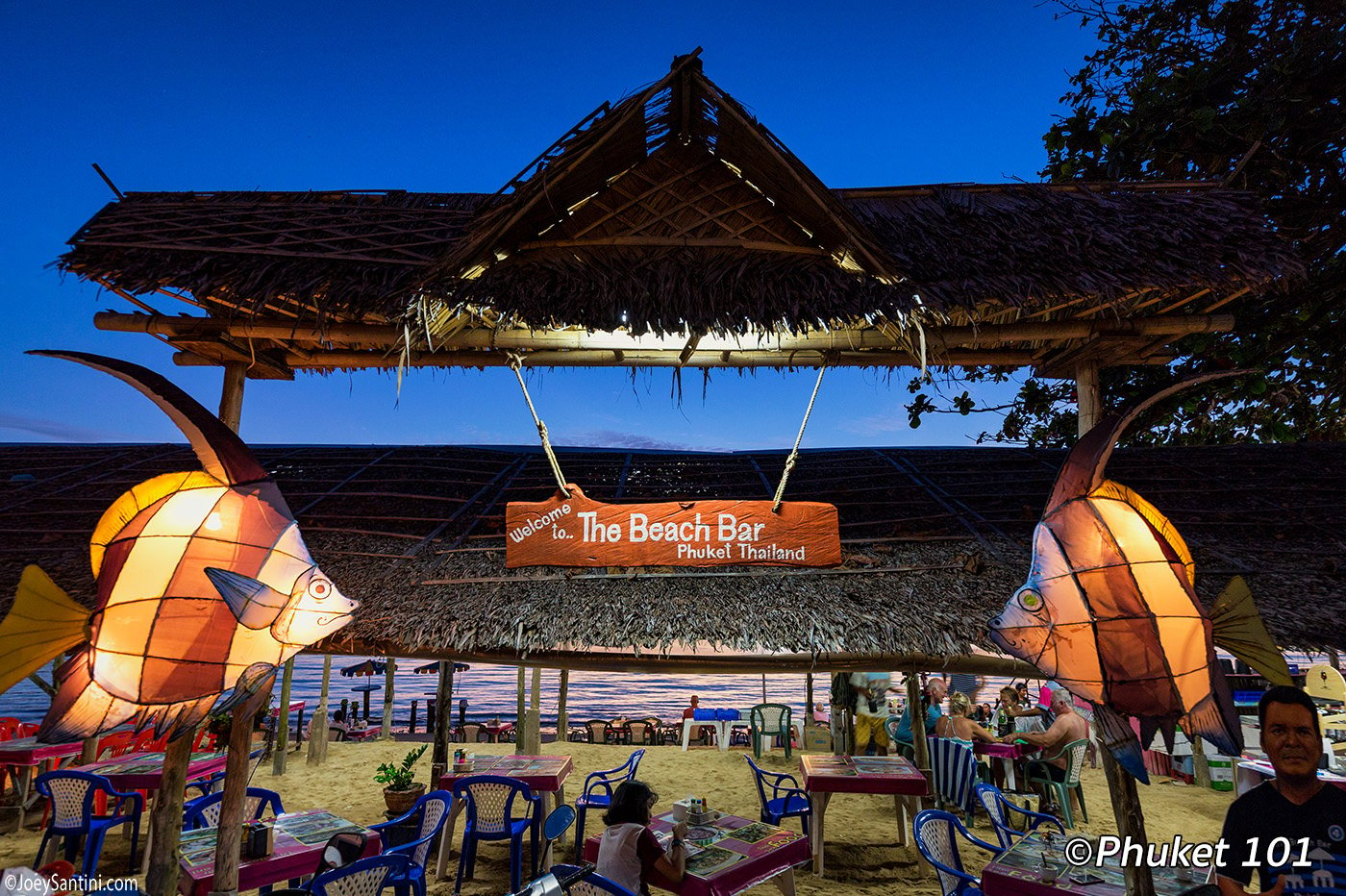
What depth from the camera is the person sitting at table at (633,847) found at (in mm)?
3785

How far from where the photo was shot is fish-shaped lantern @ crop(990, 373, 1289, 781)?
257 centimetres

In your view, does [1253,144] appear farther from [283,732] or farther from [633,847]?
[283,732]

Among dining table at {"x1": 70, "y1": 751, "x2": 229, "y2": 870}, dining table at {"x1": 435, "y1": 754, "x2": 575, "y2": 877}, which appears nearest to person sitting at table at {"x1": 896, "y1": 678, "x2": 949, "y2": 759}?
dining table at {"x1": 435, "y1": 754, "x2": 575, "y2": 877}

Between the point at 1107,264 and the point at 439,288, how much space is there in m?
3.84

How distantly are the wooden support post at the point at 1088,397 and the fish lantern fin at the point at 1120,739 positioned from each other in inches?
86.6

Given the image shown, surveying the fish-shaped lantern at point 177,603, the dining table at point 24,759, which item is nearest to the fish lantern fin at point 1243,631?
the fish-shaped lantern at point 177,603

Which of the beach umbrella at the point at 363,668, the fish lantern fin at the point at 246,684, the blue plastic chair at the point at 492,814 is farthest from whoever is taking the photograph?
the beach umbrella at the point at 363,668

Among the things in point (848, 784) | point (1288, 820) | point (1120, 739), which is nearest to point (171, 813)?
point (1120, 739)

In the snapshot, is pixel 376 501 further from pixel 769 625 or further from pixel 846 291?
pixel 846 291

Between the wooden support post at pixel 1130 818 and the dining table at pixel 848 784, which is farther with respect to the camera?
the dining table at pixel 848 784

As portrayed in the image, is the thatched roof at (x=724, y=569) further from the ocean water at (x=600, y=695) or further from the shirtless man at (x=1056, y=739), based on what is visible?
the ocean water at (x=600, y=695)

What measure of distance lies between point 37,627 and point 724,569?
3559 mm

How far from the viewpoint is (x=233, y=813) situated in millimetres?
3594

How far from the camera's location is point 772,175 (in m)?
3.56
